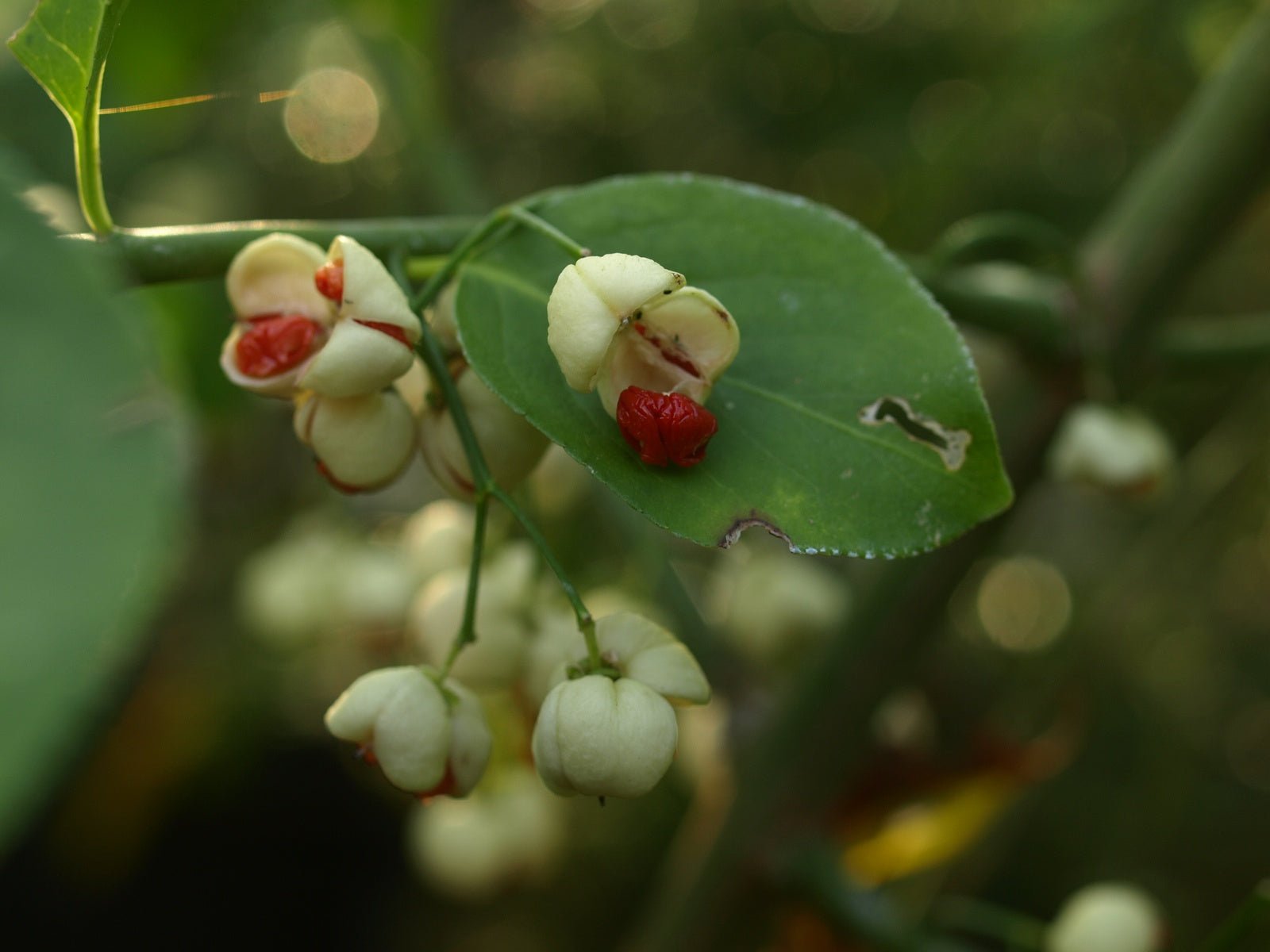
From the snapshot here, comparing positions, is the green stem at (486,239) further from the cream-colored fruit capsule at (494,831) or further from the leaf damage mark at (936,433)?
the cream-colored fruit capsule at (494,831)

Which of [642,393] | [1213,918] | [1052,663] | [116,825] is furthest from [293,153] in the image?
[1213,918]

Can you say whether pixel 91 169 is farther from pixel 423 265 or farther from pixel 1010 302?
pixel 1010 302

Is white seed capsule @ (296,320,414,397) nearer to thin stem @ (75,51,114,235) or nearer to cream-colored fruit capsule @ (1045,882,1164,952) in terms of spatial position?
thin stem @ (75,51,114,235)

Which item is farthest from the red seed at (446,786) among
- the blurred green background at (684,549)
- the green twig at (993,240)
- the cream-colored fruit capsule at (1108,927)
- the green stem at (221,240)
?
the blurred green background at (684,549)

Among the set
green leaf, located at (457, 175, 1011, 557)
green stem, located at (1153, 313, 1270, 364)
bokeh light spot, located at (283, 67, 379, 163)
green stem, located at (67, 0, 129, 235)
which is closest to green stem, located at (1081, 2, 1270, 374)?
green stem, located at (1153, 313, 1270, 364)

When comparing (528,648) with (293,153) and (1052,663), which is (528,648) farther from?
(293,153)

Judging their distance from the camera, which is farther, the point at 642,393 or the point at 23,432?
the point at 642,393
